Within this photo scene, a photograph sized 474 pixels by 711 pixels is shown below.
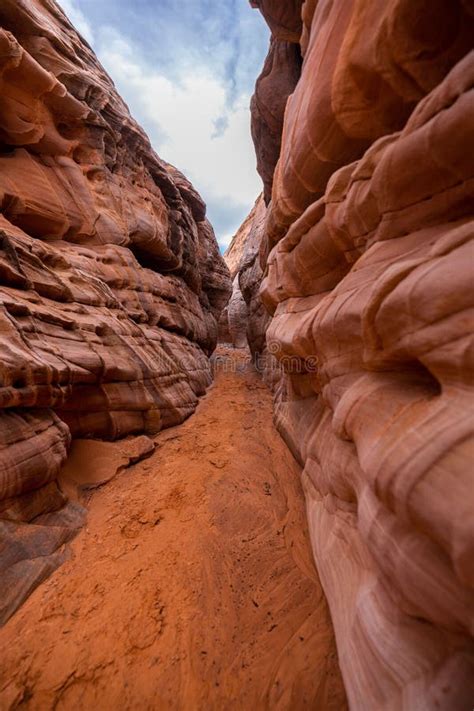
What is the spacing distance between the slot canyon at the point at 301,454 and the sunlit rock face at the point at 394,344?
0.05 feet

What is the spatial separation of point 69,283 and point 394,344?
635cm

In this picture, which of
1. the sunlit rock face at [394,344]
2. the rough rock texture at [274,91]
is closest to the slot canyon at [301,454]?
the sunlit rock face at [394,344]

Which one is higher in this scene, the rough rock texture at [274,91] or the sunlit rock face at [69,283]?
the rough rock texture at [274,91]

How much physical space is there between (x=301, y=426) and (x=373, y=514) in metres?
2.90

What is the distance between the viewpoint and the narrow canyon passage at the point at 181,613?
1912 millimetres

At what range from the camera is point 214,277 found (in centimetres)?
1638

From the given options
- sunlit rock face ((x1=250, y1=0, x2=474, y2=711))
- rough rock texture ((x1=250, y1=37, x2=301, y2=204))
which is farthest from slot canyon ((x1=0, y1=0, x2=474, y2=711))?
rough rock texture ((x1=250, y1=37, x2=301, y2=204))

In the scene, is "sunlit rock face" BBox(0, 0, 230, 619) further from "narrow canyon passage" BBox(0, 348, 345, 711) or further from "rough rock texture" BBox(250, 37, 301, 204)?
"rough rock texture" BBox(250, 37, 301, 204)

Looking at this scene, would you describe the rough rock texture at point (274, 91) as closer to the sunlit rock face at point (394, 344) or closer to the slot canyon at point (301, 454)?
the slot canyon at point (301, 454)

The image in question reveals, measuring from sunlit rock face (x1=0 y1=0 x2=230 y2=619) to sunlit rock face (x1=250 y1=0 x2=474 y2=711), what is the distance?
10.2 ft

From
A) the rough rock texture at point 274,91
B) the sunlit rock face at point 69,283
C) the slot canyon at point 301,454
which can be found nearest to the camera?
the slot canyon at point 301,454

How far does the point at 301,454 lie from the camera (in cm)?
448

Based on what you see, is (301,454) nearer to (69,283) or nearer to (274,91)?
(69,283)

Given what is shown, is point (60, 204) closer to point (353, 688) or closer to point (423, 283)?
point (423, 283)
